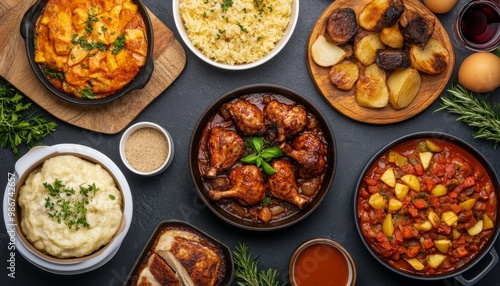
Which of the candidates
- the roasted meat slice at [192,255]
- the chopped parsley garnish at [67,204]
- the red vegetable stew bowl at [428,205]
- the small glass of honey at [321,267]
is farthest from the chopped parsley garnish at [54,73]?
the red vegetable stew bowl at [428,205]

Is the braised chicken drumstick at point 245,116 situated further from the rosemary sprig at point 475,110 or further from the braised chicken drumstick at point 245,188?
the rosemary sprig at point 475,110

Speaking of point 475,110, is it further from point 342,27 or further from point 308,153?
point 308,153

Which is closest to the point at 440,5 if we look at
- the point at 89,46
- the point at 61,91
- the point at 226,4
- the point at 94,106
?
the point at 226,4

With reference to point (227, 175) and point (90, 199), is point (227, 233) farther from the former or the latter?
point (90, 199)

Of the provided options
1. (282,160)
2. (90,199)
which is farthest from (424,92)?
(90,199)

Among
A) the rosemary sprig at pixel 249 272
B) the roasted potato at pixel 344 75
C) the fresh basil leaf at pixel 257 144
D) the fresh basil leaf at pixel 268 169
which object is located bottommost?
the rosemary sprig at pixel 249 272

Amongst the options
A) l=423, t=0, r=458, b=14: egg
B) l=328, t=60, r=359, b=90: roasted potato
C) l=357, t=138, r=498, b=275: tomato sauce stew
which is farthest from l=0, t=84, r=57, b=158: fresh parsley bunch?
l=423, t=0, r=458, b=14: egg
